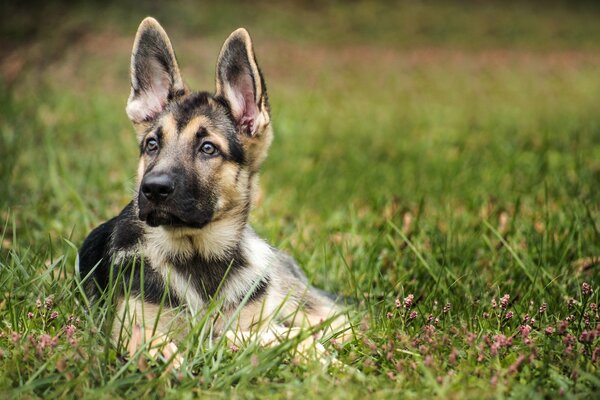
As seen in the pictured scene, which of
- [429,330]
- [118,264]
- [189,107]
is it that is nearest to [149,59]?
[189,107]

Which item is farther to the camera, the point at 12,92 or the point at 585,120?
the point at 585,120

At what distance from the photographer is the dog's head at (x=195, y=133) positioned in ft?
12.8

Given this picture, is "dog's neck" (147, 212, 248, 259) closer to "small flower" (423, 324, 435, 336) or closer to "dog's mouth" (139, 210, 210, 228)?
"dog's mouth" (139, 210, 210, 228)

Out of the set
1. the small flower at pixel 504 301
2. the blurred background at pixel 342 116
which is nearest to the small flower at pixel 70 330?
the blurred background at pixel 342 116

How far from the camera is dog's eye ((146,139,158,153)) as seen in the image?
425 cm

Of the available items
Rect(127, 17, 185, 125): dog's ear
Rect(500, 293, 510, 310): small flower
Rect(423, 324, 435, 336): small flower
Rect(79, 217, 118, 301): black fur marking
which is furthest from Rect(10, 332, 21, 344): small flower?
Rect(500, 293, 510, 310): small flower

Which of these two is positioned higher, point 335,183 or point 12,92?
point 12,92

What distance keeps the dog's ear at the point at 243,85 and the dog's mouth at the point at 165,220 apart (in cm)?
76

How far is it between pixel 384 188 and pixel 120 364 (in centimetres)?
430

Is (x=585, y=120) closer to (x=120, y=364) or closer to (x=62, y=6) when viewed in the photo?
(x=120, y=364)

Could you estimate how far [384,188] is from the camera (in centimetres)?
711

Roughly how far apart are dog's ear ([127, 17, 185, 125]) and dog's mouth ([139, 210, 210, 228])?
0.89 meters

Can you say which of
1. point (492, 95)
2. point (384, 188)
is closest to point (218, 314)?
point (384, 188)

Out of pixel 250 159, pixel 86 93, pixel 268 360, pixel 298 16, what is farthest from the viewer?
pixel 298 16
